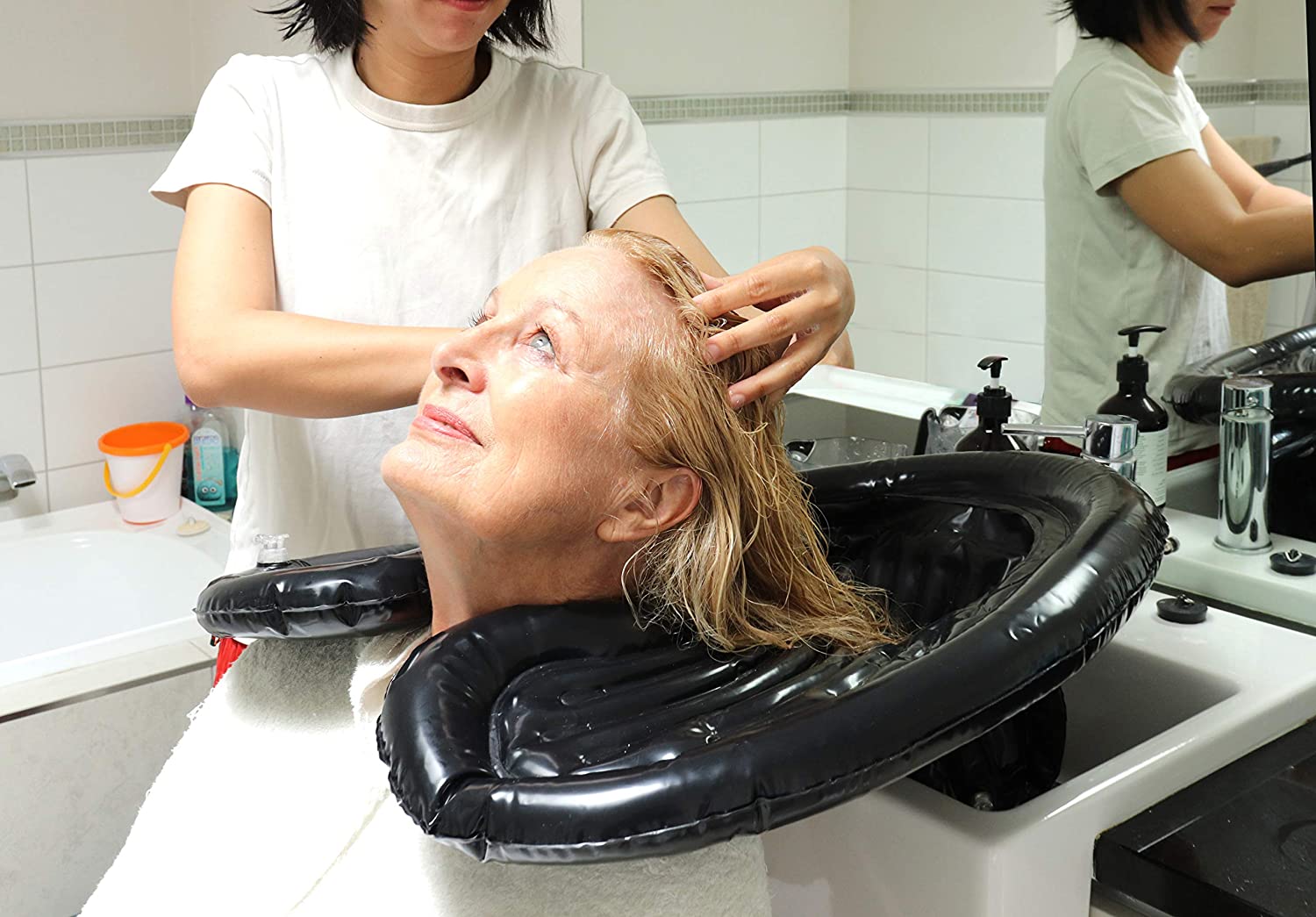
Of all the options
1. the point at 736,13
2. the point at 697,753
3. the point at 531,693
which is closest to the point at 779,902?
the point at 531,693

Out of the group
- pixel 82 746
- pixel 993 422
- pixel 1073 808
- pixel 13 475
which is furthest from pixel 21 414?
pixel 1073 808

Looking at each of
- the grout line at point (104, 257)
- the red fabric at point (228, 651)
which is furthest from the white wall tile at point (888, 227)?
the grout line at point (104, 257)

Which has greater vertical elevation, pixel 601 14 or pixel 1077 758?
pixel 601 14

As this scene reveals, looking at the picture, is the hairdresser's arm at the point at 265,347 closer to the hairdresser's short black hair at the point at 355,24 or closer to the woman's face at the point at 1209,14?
the hairdresser's short black hair at the point at 355,24

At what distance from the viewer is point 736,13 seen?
6.44 feet

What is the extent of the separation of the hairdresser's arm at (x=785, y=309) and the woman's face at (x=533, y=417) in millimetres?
75

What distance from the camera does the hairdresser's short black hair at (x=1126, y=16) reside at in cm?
158

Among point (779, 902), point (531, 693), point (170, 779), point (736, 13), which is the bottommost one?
point (779, 902)

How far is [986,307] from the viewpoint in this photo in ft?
5.89

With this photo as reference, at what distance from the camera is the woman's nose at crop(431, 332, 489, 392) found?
1.19m

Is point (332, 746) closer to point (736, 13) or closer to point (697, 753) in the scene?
point (697, 753)

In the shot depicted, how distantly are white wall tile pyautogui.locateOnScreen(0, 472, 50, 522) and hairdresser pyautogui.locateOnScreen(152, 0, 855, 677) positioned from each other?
74.0 inches

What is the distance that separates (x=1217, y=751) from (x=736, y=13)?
1227 mm

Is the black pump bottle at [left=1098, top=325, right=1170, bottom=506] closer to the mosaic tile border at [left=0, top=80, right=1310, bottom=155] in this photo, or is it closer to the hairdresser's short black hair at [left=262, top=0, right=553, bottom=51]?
the mosaic tile border at [left=0, top=80, right=1310, bottom=155]
